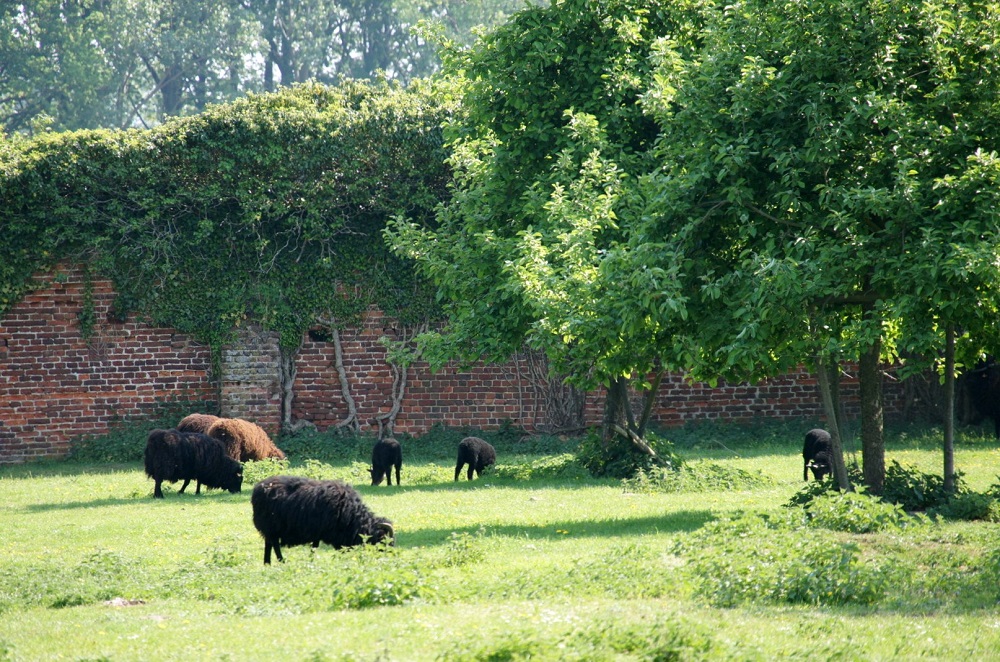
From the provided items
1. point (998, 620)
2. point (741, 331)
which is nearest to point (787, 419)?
point (741, 331)

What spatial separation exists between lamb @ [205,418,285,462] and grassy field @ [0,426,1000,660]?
135 inches

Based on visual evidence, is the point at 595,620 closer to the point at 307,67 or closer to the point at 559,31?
the point at 559,31

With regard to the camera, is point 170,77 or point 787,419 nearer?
point 787,419

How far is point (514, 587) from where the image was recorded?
833cm

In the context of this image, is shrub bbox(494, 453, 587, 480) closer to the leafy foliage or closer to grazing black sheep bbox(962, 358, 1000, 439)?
the leafy foliage

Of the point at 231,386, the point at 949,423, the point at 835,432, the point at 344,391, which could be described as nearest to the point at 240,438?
the point at 231,386

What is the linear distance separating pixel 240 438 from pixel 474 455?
4016 mm

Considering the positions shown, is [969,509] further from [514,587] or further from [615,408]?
[615,408]

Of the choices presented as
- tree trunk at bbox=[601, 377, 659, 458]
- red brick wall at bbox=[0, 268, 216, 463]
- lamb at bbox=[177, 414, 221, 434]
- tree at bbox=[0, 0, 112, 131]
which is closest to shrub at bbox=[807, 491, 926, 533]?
tree trunk at bbox=[601, 377, 659, 458]

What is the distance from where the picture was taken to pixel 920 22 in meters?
10.6

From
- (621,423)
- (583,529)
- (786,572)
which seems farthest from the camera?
(621,423)

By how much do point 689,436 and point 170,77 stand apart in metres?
34.0

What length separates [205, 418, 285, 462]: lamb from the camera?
17531 mm

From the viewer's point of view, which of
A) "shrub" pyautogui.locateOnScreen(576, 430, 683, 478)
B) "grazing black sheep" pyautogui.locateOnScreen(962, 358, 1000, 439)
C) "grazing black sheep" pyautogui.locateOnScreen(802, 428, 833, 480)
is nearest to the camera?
"grazing black sheep" pyautogui.locateOnScreen(802, 428, 833, 480)
